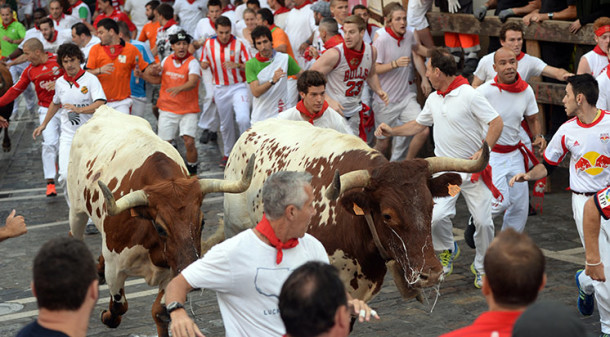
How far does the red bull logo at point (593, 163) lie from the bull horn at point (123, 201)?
3.72 meters

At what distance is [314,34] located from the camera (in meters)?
15.5

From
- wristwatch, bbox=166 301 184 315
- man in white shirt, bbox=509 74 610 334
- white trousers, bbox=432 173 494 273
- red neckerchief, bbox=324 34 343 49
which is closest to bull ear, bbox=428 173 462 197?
man in white shirt, bbox=509 74 610 334

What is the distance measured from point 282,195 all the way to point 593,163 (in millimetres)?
4016

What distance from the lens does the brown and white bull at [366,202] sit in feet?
21.4

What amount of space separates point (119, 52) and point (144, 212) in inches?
293

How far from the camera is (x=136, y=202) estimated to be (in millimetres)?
7078

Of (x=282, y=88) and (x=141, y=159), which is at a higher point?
(x=141, y=159)

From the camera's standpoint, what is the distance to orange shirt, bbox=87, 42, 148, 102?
1381 cm

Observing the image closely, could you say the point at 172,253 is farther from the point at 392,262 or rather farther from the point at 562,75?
the point at 562,75

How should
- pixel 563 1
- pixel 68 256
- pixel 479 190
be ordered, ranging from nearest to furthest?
pixel 68 256, pixel 479 190, pixel 563 1

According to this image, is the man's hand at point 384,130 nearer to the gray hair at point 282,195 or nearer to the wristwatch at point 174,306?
→ the gray hair at point 282,195

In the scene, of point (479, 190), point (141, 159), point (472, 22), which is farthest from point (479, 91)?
point (472, 22)

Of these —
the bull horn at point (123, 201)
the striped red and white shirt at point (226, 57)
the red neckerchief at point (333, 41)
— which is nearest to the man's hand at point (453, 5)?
the red neckerchief at point (333, 41)

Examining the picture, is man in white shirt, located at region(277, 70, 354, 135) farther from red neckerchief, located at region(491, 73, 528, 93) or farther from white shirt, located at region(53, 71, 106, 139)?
white shirt, located at region(53, 71, 106, 139)
